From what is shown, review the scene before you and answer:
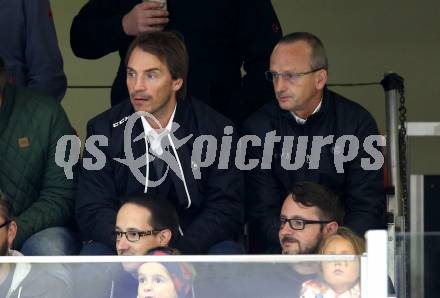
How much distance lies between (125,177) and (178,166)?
0.19 metres

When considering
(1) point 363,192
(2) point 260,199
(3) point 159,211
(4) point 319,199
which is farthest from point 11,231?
(1) point 363,192

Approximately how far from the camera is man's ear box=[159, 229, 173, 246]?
3.99 meters

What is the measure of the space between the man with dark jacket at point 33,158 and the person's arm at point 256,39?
79 centimetres

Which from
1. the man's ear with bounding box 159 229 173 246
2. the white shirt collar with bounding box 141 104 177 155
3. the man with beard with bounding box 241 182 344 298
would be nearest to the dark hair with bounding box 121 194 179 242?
the man's ear with bounding box 159 229 173 246

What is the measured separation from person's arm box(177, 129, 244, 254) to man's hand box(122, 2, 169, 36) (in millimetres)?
517

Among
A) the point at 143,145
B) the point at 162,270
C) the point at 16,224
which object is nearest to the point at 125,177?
the point at 143,145

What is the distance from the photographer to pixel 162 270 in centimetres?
321

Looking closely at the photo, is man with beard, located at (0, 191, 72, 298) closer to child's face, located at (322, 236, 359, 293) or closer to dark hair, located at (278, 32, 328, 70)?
child's face, located at (322, 236, 359, 293)

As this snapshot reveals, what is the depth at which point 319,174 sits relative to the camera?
432cm

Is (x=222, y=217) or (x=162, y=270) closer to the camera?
(x=162, y=270)

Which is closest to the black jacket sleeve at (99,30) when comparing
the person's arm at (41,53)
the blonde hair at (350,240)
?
the person's arm at (41,53)

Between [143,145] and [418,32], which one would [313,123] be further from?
[418,32]

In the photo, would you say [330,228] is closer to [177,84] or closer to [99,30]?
[177,84]

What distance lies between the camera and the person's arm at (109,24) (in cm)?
445
